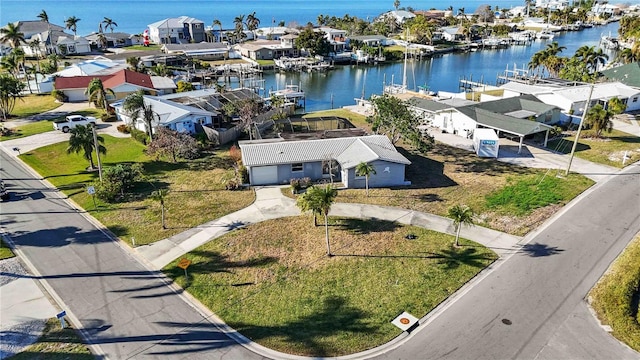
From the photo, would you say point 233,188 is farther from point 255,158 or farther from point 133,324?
Answer: point 133,324

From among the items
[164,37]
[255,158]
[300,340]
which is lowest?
[300,340]

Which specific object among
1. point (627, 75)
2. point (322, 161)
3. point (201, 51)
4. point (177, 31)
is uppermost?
point (177, 31)

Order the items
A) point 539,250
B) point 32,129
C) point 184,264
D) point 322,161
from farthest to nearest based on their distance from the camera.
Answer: point 32,129 → point 322,161 → point 539,250 → point 184,264

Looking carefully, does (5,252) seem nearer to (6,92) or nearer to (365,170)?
(365,170)

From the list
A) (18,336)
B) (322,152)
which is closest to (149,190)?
(322,152)

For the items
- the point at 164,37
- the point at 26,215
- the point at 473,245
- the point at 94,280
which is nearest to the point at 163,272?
the point at 94,280

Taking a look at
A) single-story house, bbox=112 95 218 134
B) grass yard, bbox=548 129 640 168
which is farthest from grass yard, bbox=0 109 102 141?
A: grass yard, bbox=548 129 640 168

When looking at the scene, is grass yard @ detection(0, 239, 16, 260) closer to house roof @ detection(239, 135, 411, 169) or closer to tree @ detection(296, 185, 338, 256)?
house roof @ detection(239, 135, 411, 169)
